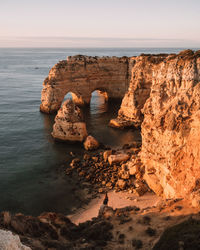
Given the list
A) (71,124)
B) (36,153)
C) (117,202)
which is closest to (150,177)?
(117,202)

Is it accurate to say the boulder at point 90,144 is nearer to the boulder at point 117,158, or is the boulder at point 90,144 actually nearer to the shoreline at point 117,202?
the boulder at point 117,158

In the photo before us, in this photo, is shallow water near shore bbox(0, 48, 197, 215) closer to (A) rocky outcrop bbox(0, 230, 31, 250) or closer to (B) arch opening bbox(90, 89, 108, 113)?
(B) arch opening bbox(90, 89, 108, 113)

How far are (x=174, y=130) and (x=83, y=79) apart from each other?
42713 millimetres

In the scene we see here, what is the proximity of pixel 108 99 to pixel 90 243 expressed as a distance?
55.1 metres

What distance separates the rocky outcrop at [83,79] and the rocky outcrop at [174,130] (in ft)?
111

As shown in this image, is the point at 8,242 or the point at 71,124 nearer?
the point at 8,242

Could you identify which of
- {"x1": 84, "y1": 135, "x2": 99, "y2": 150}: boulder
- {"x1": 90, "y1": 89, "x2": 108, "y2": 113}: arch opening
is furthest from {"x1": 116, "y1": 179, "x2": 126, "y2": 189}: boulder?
{"x1": 90, "y1": 89, "x2": 108, "y2": 113}: arch opening

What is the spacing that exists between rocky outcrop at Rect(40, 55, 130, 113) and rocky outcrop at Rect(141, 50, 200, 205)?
33.8 meters

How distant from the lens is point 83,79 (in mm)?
62281

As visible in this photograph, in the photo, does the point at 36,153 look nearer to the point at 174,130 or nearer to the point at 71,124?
the point at 71,124

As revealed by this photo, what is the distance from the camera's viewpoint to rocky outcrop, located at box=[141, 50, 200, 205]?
20750 millimetres

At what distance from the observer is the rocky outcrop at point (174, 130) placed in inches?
817

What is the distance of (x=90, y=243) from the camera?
1603 centimetres

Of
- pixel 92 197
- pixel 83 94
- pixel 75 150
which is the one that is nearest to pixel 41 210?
pixel 92 197
